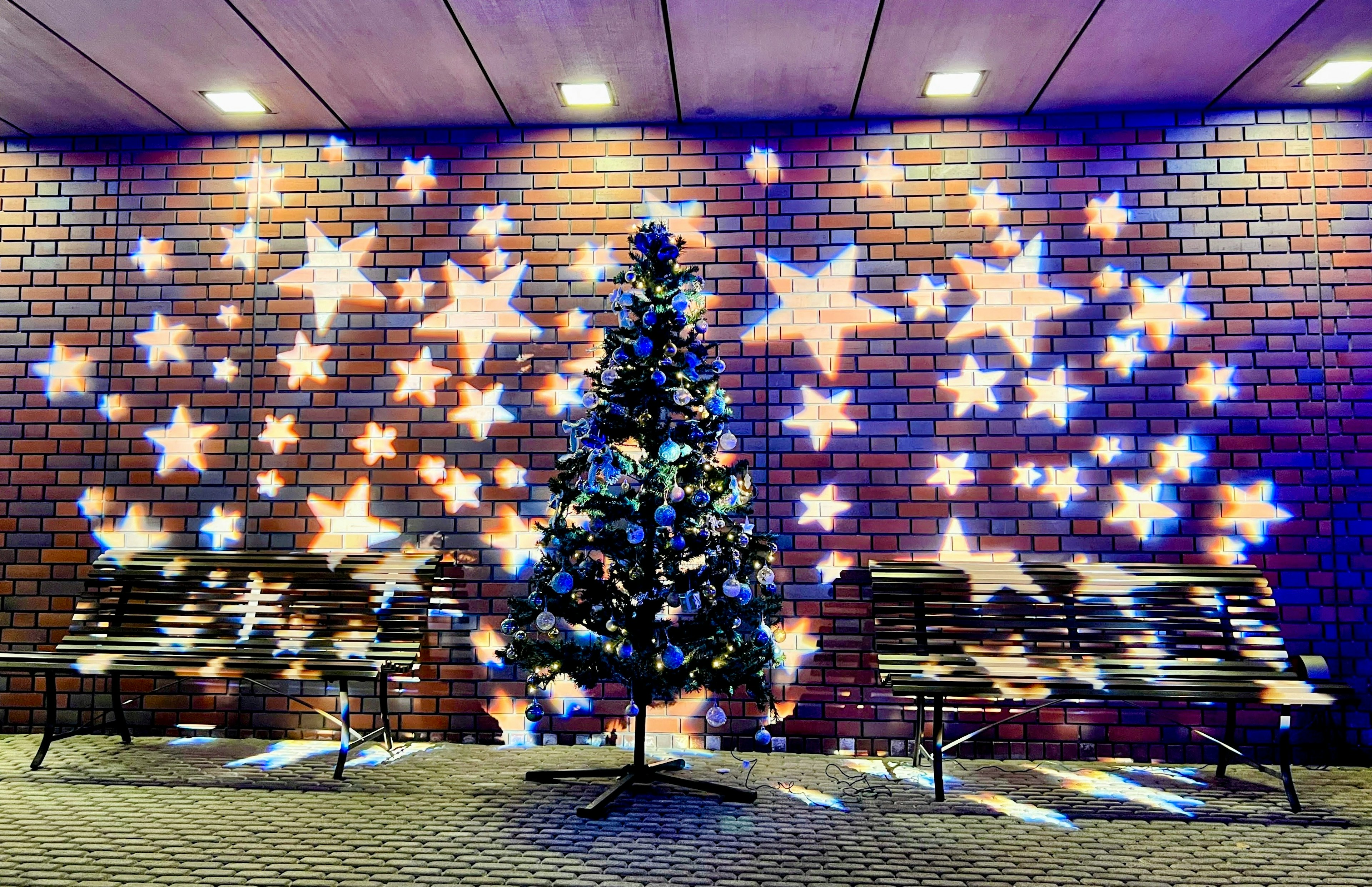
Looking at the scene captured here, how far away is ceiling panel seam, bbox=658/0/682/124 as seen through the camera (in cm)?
389

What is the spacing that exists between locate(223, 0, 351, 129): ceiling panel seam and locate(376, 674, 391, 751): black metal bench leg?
3.02 meters

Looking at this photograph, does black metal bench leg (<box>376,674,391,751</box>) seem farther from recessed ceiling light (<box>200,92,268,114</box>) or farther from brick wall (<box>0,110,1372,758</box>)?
recessed ceiling light (<box>200,92,268,114</box>)

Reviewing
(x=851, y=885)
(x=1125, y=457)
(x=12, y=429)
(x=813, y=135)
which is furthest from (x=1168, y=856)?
A: (x=12, y=429)

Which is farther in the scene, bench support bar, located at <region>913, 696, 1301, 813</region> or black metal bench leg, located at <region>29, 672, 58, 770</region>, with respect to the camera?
black metal bench leg, located at <region>29, 672, 58, 770</region>

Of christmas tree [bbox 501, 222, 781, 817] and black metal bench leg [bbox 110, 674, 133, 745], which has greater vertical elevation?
christmas tree [bbox 501, 222, 781, 817]

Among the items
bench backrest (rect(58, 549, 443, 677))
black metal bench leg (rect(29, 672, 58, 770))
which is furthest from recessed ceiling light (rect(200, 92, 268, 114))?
black metal bench leg (rect(29, 672, 58, 770))

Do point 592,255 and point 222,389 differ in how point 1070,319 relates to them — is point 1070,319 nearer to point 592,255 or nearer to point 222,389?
point 592,255

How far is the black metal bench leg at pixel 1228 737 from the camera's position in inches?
165

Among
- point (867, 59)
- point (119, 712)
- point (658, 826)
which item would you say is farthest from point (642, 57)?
point (119, 712)

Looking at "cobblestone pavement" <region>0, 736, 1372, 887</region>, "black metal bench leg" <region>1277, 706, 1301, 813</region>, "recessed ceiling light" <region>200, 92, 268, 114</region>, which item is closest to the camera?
"cobblestone pavement" <region>0, 736, 1372, 887</region>

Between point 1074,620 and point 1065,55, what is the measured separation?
9.02ft

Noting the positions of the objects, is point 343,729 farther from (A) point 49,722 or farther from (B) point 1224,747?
(B) point 1224,747

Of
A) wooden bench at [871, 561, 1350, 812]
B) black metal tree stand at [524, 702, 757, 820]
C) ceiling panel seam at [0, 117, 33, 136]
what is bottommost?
black metal tree stand at [524, 702, 757, 820]

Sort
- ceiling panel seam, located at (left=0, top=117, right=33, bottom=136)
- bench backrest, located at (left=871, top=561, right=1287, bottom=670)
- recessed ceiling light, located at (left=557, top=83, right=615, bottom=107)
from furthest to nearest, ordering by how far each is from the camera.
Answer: ceiling panel seam, located at (left=0, top=117, right=33, bottom=136), recessed ceiling light, located at (left=557, top=83, right=615, bottom=107), bench backrest, located at (left=871, top=561, right=1287, bottom=670)
